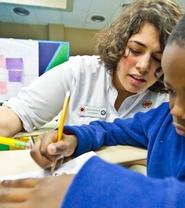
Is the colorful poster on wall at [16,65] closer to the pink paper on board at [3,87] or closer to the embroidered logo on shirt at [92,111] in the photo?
the pink paper on board at [3,87]

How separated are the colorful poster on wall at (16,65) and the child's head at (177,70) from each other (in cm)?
118

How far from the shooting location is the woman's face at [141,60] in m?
0.94

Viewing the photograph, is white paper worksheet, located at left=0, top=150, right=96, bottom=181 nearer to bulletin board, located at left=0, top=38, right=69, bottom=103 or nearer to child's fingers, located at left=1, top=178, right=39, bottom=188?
child's fingers, located at left=1, top=178, right=39, bottom=188

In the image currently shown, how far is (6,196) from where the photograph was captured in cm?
29

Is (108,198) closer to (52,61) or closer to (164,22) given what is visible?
(164,22)

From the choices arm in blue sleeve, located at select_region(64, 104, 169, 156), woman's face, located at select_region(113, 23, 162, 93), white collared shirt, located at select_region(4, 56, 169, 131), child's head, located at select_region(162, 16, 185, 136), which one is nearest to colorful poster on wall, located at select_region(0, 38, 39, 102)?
white collared shirt, located at select_region(4, 56, 169, 131)

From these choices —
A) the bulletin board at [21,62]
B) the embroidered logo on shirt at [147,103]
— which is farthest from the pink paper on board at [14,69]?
the embroidered logo on shirt at [147,103]

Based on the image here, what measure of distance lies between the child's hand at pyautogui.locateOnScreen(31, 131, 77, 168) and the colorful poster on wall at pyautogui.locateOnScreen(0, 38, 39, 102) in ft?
3.22

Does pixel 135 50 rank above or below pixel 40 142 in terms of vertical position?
above

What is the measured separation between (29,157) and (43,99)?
0.39 m

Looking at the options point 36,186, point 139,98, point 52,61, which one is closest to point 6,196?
point 36,186

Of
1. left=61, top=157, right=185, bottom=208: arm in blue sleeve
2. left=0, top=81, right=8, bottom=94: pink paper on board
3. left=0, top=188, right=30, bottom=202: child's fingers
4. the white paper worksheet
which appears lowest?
the white paper worksheet

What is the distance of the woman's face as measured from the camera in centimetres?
94

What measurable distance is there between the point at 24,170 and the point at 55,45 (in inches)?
41.8
